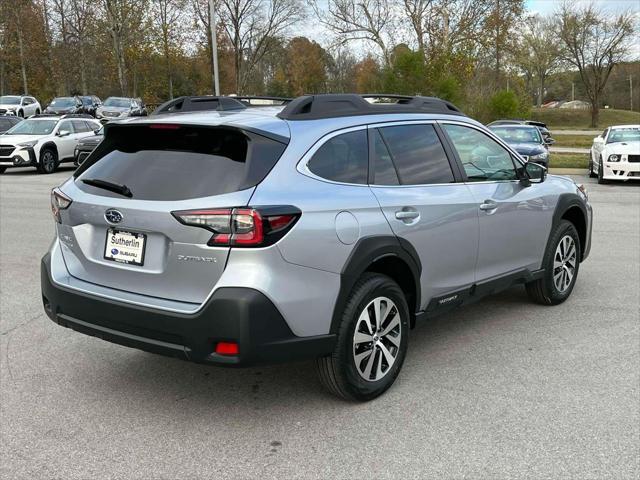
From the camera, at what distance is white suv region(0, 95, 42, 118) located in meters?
39.6

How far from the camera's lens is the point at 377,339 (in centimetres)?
384

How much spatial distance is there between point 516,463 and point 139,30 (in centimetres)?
5401

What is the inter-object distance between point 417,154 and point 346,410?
1711 mm

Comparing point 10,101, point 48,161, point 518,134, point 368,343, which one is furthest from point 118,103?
point 368,343

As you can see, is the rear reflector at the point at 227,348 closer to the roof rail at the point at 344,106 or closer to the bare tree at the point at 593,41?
the roof rail at the point at 344,106

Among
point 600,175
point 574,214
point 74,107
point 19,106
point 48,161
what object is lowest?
point 600,175

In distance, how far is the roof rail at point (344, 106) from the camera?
3.76 metres

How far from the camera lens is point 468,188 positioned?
458 centimetres

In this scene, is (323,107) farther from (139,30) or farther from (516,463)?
(139,30)

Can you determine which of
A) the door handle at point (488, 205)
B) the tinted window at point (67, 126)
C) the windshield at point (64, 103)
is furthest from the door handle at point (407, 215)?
the windshield at point (64, 103)

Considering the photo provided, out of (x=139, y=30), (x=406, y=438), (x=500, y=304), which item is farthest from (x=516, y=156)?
(x=139, y=30)

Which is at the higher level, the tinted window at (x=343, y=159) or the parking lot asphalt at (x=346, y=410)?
the tinted window at (x=343, y=159)

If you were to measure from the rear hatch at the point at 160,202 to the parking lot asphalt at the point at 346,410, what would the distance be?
0.78 m

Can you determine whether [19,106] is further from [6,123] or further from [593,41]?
[593,41]
